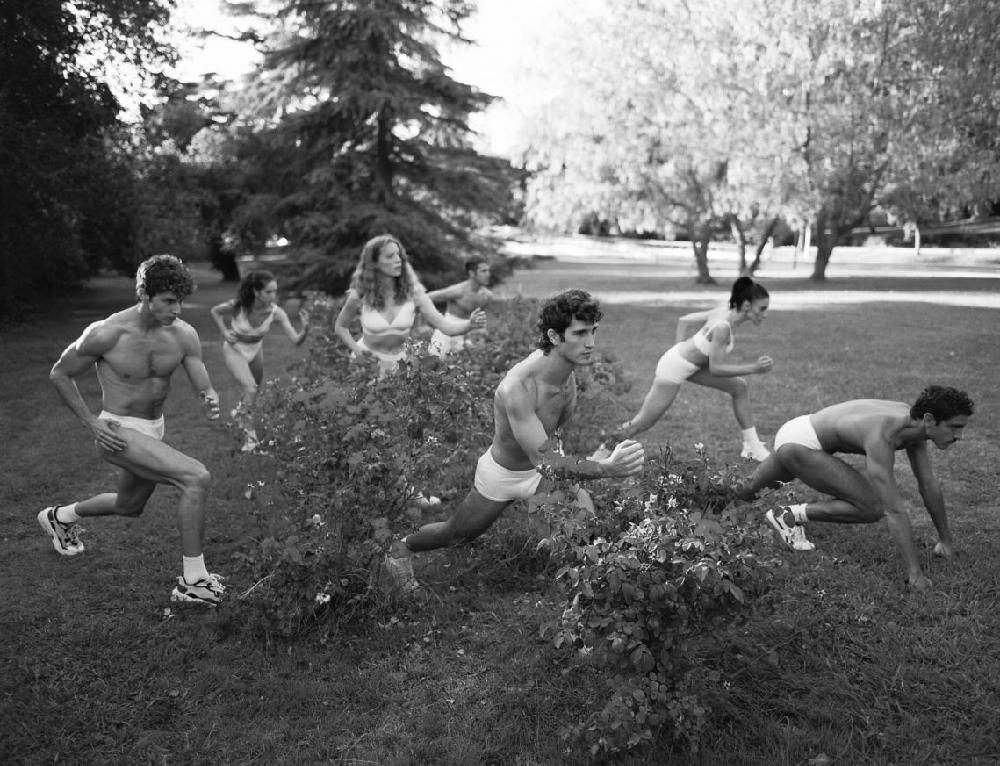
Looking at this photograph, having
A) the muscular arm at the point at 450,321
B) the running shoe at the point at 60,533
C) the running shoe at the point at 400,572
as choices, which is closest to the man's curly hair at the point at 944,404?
the running shoe at the point at 400,572

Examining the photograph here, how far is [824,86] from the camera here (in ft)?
81.1

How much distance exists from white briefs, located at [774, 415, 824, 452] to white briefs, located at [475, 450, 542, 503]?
1925 mm

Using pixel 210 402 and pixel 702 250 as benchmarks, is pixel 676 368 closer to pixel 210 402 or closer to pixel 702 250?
pixel 210 402

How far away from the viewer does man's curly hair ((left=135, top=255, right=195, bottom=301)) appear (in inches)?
186

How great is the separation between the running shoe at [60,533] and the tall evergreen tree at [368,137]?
1356 cm

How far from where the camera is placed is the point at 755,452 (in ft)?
25.4

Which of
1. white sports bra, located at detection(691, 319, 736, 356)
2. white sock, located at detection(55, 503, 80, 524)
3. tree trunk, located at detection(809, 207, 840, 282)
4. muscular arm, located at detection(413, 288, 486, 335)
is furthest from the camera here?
tree trunk, located at detection(809, 207, 840, 282)

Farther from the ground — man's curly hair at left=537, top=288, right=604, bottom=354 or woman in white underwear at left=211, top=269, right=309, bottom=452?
man's curly hair at left=537, top=288, right=604, bottom=354

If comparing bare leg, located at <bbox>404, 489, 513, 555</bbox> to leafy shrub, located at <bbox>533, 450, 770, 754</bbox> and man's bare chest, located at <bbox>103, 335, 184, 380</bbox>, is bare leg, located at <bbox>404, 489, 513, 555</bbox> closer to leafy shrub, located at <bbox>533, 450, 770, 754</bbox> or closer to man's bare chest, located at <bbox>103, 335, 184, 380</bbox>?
leafy shrub, located at <bbox>533, 450, 770, 754</bbox>

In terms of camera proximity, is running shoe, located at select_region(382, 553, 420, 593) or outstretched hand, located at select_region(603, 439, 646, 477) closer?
outstretched hand, located at select_region(603, 439, 646, 477)

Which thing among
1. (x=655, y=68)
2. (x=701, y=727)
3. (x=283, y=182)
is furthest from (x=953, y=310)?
(x=701, y=727)

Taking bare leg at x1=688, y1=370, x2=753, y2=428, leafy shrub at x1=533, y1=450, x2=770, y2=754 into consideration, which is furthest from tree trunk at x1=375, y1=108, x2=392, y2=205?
leafy shrub at x1=533, y1=450, x2=770, y2=754

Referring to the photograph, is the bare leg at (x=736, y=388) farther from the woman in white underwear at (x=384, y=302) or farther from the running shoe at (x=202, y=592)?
the running shoe at (x=202, y=592)

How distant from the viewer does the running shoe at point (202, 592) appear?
491 cm
